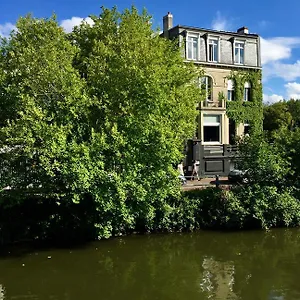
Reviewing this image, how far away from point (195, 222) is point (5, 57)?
10.9m

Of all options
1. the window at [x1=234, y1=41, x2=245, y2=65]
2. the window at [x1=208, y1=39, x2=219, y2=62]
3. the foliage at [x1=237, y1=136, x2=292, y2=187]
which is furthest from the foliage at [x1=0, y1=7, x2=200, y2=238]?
the window at [x1=234, y1=41, x2=245, y2=65]

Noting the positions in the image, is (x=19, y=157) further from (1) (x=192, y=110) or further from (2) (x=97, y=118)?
(1) (x=192, y=110)

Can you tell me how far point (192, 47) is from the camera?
35469 millimetres

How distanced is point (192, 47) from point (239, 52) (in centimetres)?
531

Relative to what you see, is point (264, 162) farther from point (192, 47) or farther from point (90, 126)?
point (192, 47)

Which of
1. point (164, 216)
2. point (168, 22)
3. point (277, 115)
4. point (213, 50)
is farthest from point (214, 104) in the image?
point (277, 115)

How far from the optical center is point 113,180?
608 inches

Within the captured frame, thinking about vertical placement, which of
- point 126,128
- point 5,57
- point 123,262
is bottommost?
point 123,262

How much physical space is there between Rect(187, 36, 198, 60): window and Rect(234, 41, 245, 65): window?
4.40 meters

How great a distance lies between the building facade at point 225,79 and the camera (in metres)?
35.7

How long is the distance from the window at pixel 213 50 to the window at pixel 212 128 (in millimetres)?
5289

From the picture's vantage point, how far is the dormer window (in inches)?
1385

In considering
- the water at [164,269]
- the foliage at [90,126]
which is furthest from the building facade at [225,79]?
the water at [164,269]

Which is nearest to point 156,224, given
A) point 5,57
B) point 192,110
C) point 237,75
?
point 192,110
